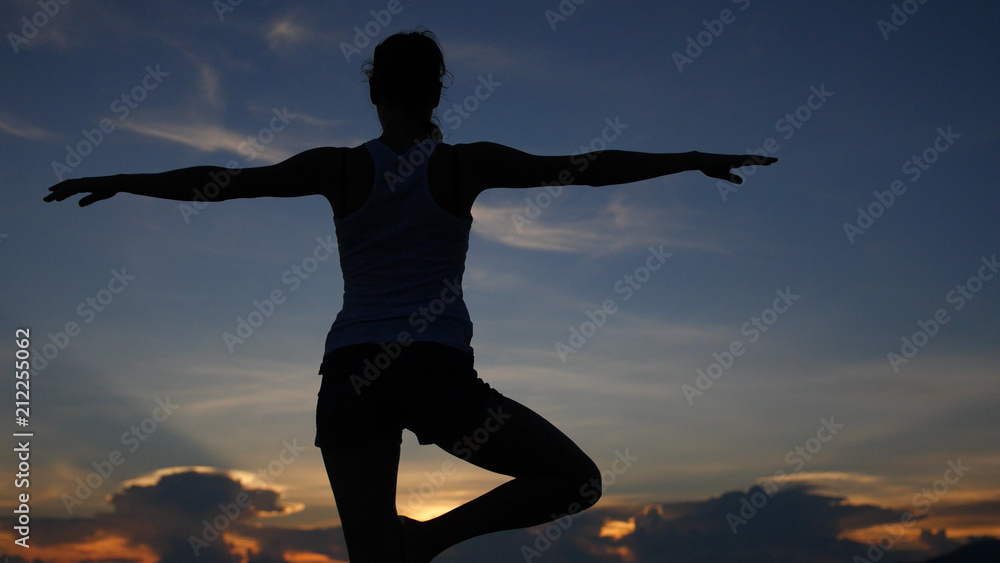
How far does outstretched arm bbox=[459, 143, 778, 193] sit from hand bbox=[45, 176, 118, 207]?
1.52 metres

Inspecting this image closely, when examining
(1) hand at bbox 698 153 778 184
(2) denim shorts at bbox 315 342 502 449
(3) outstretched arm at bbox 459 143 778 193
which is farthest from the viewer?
(1) hand at bbox 698 153 778 184

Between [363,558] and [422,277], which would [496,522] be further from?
[422,277]

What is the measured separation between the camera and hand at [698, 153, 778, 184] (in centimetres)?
316

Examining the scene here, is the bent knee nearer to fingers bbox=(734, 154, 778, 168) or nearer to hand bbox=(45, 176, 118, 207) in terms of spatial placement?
fingers bbox=(734, 154, 778, 168)

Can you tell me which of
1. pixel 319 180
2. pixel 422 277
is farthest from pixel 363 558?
pixel 319 180

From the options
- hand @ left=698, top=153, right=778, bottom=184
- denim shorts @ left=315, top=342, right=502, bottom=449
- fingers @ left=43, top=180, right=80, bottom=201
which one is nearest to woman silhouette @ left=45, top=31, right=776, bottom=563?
denim shorts @ left=315, top=342, right=502, bottom=449

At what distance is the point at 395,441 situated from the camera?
2967mm

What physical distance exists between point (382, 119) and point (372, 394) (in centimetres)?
113

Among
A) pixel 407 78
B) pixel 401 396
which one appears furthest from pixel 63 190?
pixel 401 396

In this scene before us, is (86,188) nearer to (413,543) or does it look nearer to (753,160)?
(413,543)

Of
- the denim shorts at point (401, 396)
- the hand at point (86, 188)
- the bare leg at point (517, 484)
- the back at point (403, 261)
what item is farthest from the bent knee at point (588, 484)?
the hand at point (86, 188)

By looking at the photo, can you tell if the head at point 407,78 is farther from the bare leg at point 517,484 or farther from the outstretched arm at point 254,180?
the bare leg at point 517,484

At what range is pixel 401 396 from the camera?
2.84m

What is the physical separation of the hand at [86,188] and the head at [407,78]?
1.18 m
